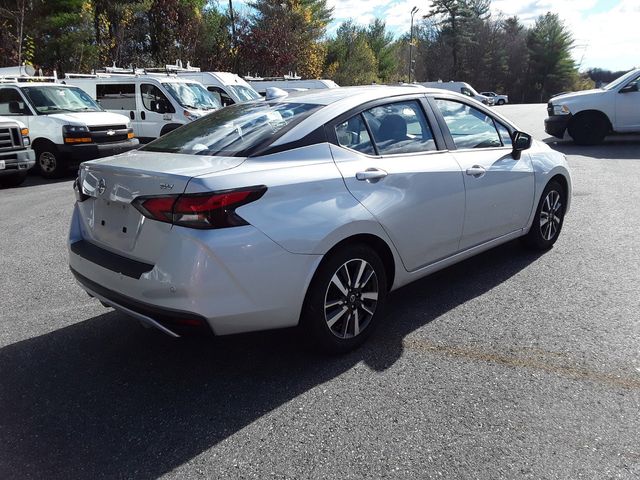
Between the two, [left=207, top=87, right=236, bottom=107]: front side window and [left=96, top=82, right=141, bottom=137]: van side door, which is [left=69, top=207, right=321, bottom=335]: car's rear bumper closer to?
[left=96, top=82, right=141, bottom=137]: van side door

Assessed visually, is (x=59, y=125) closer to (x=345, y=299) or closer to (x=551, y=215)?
(x=551, y=215)

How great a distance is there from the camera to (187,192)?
2846mm

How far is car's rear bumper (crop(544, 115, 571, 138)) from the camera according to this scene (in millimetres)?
13673

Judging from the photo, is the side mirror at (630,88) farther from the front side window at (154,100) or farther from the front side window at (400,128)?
the front side window at (400,128)

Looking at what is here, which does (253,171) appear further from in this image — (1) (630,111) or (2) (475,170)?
(1) (630,111)

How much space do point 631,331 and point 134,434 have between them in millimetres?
3172

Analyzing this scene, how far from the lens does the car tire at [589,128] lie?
1359 cm

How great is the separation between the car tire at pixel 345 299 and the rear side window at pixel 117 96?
12.7 meters

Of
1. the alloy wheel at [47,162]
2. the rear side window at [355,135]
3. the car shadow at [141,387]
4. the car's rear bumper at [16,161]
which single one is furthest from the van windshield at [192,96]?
the rear side window at [355,135]

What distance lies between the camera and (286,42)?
37844mm

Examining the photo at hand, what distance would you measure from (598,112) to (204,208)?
13114 millimetres

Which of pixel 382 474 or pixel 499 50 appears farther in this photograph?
pixel 499 50

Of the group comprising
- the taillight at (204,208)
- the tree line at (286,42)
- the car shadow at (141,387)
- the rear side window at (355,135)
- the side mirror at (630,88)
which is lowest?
the car shadow at (141,387)

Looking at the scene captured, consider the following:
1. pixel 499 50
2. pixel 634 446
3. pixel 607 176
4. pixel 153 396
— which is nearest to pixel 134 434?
pixel 153 396
